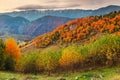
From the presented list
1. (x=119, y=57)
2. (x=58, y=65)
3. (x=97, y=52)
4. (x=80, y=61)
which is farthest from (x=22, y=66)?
(x=119, y=57)

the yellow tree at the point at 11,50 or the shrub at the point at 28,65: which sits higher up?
the yellow tree at the point at 11,50

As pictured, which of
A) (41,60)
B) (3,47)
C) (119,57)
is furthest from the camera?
(3,47)

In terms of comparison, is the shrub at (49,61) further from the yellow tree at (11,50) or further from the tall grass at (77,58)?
the yellow tree at (11,50)

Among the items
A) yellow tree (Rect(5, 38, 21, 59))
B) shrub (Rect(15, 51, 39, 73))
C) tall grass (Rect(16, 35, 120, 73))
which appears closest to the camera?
tall grass (Rect(16, 35, 120, 73))

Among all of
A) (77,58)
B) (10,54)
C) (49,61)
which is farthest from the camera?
(10,54)

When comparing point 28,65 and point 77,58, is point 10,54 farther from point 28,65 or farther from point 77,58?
point 77,58

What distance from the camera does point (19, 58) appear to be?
10175 cm

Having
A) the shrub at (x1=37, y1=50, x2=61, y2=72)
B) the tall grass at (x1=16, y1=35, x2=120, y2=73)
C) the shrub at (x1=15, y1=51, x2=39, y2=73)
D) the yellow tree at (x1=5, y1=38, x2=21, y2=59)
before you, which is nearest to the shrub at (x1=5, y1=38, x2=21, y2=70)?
the yellow tree at (x1=5, y1=38, x2=21, y2=59)

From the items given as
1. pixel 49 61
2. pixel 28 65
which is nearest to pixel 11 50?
pixel 28 65

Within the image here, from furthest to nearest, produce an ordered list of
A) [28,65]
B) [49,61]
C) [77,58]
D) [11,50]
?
[11,50]
[28,65]
[77,58]
[49,61]

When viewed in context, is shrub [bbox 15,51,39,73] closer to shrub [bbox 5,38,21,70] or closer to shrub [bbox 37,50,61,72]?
shrub [bbox 37,50,61,72]

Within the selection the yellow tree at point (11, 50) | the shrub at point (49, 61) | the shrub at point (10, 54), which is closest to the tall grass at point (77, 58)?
the shrub at point (49, 61)

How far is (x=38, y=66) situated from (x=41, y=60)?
2467mm

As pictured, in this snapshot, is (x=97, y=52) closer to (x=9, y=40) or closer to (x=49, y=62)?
(x=49, y=62)
